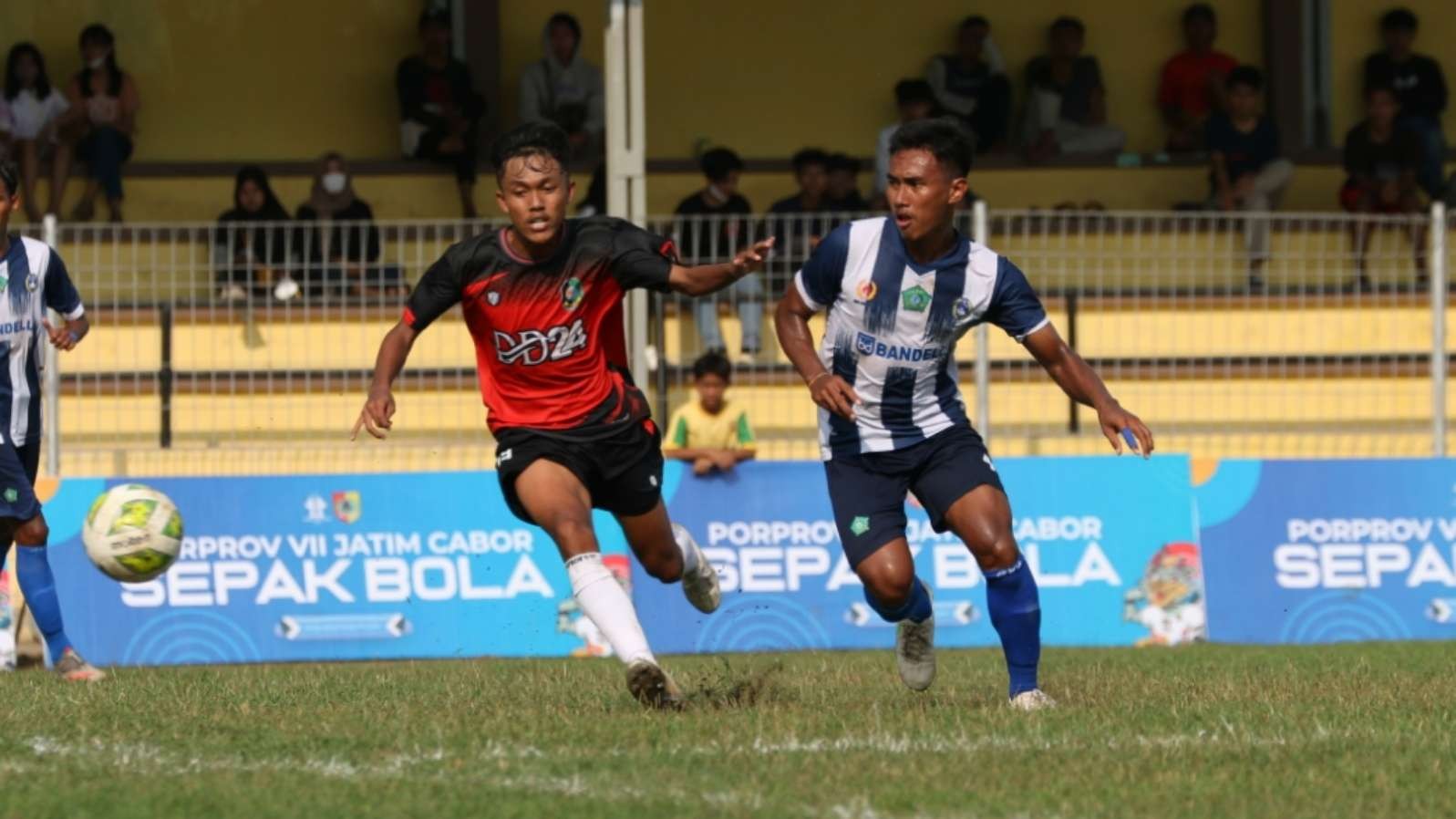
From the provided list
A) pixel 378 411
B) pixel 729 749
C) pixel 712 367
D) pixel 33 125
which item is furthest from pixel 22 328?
pixel 33 125

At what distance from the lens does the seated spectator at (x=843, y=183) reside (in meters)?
17.2

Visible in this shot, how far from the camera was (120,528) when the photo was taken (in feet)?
31.8

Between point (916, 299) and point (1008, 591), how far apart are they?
114 cm

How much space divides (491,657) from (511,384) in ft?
17.0

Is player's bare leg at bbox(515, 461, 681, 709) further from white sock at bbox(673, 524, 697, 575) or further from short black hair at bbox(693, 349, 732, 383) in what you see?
short black hair at bbox(693, 349, 732, 383)

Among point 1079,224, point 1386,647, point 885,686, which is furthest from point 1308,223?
point 885,686

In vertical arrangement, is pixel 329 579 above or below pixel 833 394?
below

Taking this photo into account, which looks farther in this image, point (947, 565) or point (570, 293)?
point (947, 565)

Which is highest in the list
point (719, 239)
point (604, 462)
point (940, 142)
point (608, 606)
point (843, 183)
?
point (843, 183)

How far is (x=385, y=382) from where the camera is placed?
8.30 m

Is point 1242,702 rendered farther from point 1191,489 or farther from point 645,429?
point 1191,489

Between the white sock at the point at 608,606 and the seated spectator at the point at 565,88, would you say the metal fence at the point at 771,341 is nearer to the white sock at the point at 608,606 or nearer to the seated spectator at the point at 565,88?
the seated spectator at the point at 565,88

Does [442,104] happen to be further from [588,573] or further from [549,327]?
[588,573]

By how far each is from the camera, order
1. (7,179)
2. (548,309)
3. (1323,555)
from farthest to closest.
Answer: (1323,555)
(7,179)
(548,309)
